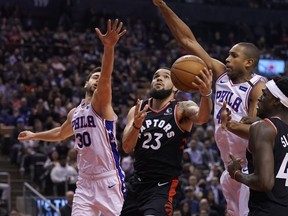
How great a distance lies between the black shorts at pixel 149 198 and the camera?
27.5ft

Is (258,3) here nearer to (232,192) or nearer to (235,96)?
(235,96)

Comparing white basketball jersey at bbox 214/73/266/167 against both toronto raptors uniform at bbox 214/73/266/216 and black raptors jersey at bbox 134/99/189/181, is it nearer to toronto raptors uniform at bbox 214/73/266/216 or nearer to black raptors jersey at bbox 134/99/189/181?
toronto raptors uniform at bbox 214/73/266/216

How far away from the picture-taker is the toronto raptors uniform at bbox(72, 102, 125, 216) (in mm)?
8516

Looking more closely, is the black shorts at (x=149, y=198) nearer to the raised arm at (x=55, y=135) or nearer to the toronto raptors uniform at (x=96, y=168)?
the toronto raptors uniform at (x=96, y=168)

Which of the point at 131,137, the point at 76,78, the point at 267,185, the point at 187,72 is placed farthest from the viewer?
the point at 76,78

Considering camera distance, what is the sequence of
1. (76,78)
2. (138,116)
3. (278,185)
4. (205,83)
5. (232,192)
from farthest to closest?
(76,78)
(232,192)
(138,116)
(205,83)
(278,185)

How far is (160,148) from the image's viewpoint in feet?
28.4

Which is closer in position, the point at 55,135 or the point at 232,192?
the point at 232,192

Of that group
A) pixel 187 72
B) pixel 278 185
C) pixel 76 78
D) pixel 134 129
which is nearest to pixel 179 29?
pixel 187 72

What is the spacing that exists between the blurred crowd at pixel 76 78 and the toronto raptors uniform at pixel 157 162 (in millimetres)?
6491

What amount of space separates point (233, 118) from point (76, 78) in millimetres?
15493

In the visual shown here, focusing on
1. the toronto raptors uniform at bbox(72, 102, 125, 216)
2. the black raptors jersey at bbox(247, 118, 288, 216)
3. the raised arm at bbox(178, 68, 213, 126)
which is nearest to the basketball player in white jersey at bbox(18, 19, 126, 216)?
the toronto raptors uniform at bbox(72, 102, 125, 216)

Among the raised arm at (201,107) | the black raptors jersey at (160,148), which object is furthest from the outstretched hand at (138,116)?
the black raptors jersey at (160,148)

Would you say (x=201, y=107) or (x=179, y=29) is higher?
(x=179, y=29)
